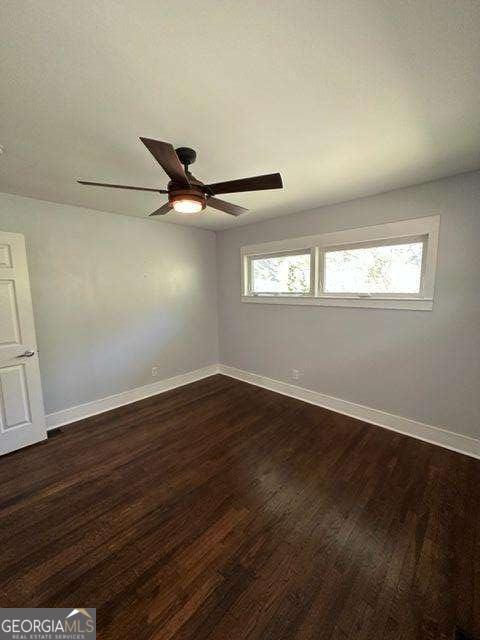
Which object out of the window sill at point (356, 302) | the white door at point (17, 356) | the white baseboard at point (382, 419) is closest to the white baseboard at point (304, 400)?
the white baseboard at point (382, 419)

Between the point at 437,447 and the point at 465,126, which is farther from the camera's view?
the point at 437,447

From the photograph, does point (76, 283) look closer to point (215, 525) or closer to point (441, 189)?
point (215, 525)

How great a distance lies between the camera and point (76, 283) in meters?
2.86

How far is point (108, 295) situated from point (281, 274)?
2.28 meters

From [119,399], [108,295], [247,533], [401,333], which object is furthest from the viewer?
[119,399]

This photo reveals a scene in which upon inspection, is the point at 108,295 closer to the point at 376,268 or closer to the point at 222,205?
the point at 222,205

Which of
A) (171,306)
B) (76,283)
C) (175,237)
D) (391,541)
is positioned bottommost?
(391,541)

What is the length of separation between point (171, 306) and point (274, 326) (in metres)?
1.55

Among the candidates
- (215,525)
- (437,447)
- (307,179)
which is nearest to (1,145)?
(307,179)

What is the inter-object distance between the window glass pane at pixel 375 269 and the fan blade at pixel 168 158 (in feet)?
6.81

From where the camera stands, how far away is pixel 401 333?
2521mm

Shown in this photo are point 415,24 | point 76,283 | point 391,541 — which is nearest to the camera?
point 415,24

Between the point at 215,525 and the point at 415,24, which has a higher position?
the point at 415,24

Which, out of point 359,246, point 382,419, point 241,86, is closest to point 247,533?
point 382,419
